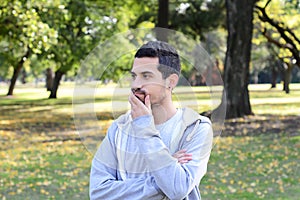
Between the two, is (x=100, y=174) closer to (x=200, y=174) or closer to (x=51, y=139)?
(x=200, y=174)

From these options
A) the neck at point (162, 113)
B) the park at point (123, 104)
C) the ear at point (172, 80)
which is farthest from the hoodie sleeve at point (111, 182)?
the ear at point (172, 80)

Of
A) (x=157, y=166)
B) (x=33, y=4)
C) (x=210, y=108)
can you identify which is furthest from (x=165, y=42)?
(x=33, y=4)

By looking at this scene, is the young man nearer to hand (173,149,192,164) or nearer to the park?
hand (173,149,192,164)

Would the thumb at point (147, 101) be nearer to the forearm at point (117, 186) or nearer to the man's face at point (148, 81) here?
the man's face at point (148, 81)

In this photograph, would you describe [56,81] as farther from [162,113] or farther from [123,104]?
[162,113]

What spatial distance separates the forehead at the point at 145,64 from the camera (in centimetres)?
207

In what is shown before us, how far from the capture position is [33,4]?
17047 millimetres

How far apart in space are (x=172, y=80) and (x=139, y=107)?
0.60ft

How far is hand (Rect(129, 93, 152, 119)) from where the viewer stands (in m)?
2.04

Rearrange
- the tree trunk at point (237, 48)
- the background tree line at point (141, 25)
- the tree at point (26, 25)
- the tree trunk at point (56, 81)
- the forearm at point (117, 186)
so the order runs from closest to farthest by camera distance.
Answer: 1. the forearm at point (117, 186)
2. the tree at point (26, 25)
3. the background tree line at point (141, 25)
4. the tree trunk at point (237, 48)
5. the tree trunk at point (56, 81)

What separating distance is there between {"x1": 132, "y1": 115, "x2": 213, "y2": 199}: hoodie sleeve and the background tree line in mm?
335

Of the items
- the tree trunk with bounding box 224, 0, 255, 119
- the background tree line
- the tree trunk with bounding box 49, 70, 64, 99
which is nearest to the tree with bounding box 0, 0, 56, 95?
the background tree line

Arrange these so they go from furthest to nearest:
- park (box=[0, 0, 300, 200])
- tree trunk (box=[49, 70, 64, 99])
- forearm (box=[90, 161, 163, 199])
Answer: tree trunk (box=[49, 70, 64, 99]) < park (box=[0, 0, 300, 200]) < forearm (box=[90, 161, 163, 199])

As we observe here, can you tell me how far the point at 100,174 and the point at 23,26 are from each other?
15.3m
